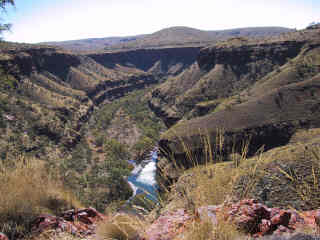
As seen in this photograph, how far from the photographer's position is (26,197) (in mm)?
5836

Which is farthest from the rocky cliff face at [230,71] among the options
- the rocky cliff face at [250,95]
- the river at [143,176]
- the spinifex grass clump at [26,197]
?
the spinifex grass clump at [26,197]

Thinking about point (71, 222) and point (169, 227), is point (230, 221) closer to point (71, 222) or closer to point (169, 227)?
point (169, 227)

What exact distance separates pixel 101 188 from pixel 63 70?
10550 centimetres

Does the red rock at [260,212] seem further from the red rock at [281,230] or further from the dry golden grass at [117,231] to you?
the dry golden grass at [117,231]

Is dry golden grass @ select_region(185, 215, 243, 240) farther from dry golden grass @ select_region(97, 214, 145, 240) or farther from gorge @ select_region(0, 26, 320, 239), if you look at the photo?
dry golden grass @ select_region(97, 214, 145, 240)

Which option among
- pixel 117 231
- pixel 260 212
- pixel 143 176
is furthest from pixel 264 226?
pixel 143 176

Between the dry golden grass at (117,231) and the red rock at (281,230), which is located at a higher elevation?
the red rock at (281,230)

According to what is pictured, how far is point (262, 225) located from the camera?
14.0 feet

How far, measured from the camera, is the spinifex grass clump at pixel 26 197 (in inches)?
206

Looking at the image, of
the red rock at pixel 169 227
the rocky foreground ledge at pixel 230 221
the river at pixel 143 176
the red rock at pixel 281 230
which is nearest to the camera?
the rocky foreground ledge at pixel 230 221

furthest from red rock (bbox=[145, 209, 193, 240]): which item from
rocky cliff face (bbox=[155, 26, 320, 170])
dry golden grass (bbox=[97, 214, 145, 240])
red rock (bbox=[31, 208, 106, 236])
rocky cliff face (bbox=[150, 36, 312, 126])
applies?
rocky cliff face (bbox=[150, 36, 312, 126])

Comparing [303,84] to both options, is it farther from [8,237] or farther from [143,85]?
[143,85]

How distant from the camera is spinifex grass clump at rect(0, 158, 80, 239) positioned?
5.23 metres

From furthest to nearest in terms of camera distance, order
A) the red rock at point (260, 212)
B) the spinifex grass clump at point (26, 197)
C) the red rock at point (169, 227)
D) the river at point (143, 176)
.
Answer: the river at point (143, 176)
the spinifex grass clump at point (26, 197)
the red rock at point (260, 212)
the red rock at point (169, 227)
